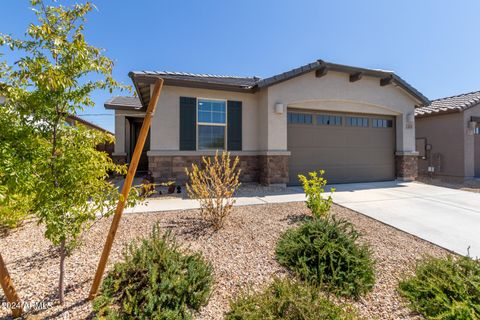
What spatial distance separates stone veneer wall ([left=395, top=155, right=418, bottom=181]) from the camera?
377 inches

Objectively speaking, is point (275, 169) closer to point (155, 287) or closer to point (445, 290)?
point (445, 290)

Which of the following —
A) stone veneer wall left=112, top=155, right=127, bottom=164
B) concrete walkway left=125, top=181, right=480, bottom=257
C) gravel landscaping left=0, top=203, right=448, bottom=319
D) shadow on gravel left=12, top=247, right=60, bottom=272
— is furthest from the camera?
stone veneer wall left=112, top=155, right=127, bottom=164

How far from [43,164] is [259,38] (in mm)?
8895

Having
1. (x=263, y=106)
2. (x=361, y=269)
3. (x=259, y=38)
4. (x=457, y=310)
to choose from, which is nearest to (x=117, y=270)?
(x=361, y=269)

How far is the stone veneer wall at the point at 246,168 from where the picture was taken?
294 inches

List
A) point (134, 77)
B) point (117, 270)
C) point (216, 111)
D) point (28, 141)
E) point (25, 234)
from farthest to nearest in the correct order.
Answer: point (216, 111) → point (134, 77) → point (25, 234) → point (117, 270) → point (28, 141)

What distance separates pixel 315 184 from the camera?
165 inches

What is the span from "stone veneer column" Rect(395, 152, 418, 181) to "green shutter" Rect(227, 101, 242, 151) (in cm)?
724

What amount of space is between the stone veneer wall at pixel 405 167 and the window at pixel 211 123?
25.9 feet

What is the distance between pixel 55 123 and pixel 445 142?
15362mm

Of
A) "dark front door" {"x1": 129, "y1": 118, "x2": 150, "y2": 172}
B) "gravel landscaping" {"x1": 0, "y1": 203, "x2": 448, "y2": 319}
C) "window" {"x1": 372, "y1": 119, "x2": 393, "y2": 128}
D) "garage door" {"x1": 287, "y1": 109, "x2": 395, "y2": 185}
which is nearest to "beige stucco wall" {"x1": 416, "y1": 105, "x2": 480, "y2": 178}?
"garage door" {"x1": 287, "y1": 109, "x2": 395, "y2": 185}

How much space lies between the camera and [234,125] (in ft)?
26.7

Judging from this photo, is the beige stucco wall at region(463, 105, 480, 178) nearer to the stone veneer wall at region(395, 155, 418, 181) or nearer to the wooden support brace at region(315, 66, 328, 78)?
the stone veneer wall at region(395, 155, 418, 181)

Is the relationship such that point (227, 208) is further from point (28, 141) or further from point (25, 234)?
point (25, 234)
